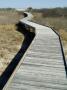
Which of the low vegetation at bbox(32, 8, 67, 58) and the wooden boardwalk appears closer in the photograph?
the wooden boardwalk

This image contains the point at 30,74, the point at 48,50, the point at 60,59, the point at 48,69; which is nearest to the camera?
the point at 30,74

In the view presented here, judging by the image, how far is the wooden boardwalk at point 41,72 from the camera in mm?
7910

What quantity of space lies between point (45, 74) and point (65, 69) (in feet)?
3.00

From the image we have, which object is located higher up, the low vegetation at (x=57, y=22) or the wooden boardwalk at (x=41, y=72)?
the wooden boardwalk at (x=41, y=72)

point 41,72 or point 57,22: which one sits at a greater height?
point 41,72

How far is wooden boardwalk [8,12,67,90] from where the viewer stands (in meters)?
7.91

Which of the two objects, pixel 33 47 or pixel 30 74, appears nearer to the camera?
pixel 30 74

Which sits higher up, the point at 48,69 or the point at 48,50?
the point at 48,69

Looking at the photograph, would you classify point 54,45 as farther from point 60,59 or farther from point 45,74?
point 45,74

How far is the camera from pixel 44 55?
11969 mm

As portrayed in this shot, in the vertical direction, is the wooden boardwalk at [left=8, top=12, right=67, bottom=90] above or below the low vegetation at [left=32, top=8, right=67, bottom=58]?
above

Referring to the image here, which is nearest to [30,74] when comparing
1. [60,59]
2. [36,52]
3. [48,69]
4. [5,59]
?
[48,69]

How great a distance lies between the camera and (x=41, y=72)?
926 cm

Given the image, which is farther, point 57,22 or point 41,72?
point 57,22
